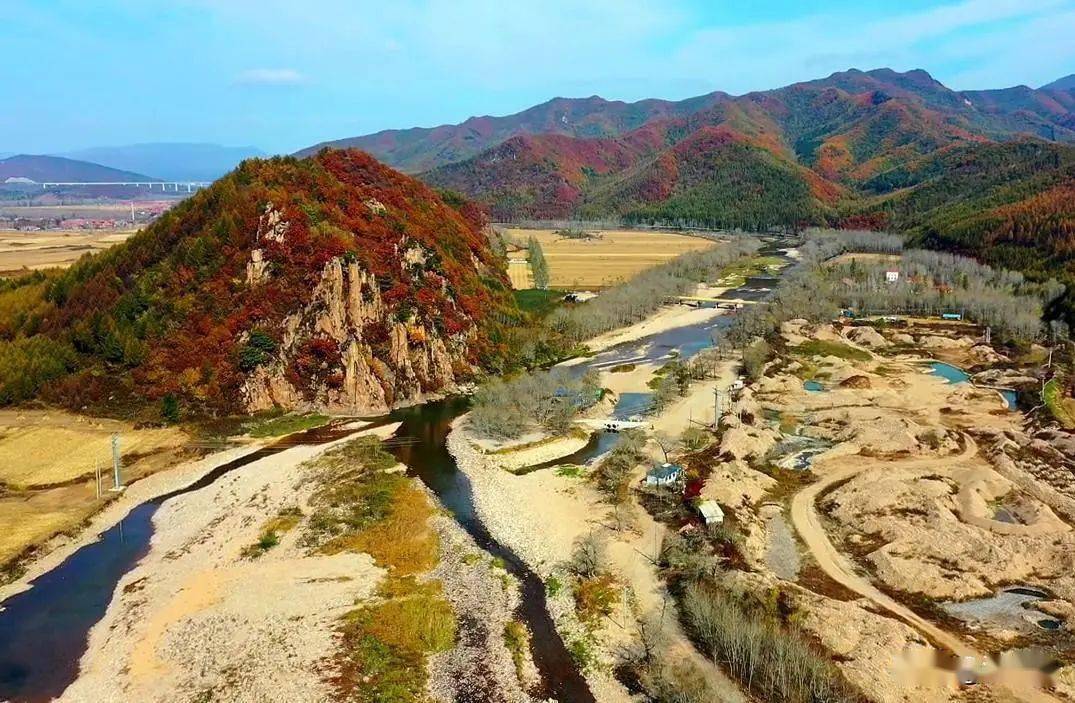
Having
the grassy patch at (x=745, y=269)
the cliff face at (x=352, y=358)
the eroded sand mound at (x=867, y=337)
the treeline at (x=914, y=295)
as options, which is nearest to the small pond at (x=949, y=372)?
the eroded sand mound at (x=867, y=337)

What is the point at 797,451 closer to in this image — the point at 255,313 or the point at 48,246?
the point at 255,313

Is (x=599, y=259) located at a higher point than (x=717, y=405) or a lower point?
higher

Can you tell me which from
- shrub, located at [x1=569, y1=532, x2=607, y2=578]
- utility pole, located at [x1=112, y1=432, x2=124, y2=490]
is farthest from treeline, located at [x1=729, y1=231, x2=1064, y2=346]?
utility pole, located at [x1=112, y1=432, x2=124, y2=490]

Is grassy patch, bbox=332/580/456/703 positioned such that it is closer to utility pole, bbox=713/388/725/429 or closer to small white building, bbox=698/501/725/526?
small white building, bbox=698/501/725/526

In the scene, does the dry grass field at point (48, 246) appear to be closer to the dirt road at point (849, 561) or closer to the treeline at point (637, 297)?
the treeline at point (637, 297)

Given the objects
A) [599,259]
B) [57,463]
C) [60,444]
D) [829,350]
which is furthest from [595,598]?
[599,259]

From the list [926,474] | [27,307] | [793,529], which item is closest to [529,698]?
[793,529]
